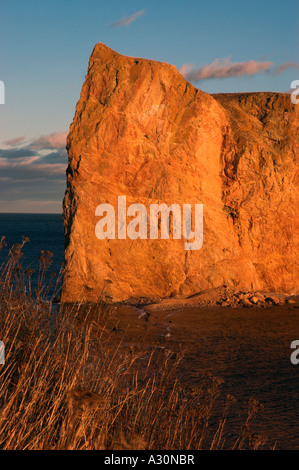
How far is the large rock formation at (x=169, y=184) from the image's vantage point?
1772 centimetres

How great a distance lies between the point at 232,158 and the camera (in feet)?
63.3

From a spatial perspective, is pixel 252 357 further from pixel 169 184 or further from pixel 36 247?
pixel 36 247

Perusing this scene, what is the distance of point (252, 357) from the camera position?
1089 cm

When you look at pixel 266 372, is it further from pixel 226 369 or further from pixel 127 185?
pixel 127 185

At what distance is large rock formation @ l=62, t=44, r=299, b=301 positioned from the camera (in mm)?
17719

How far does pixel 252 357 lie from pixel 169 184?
8.85 metres

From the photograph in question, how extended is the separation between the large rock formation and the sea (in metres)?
2.93

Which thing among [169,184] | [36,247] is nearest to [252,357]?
[169,184]

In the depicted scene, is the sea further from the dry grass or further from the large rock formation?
the large rock formation

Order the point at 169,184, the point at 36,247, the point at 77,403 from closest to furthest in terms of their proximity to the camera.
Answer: the point at 77,403 < the point at 169,184 < the point at 36,247
